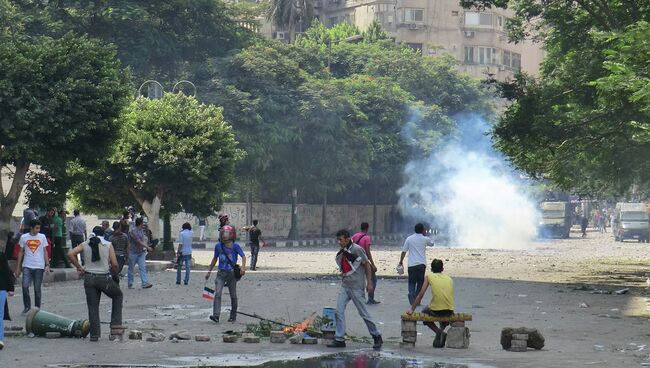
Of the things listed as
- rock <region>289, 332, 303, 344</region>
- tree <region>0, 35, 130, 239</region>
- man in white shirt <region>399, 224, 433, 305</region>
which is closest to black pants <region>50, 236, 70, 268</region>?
tree <region>0, 35, 130, 239</region>

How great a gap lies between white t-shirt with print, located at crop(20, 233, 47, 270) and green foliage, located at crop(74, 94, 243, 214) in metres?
20.3

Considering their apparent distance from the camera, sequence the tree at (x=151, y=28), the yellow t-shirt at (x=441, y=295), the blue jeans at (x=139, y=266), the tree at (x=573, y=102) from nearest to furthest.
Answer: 1. the yellow t-shirt at (x=441, y=295)
2. the blue jeans at (x=139, y=266)
3. the tree at (x=573, y=102)
4. the tree at (x=151, y=28)

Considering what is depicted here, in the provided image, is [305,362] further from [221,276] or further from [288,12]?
[288,12]

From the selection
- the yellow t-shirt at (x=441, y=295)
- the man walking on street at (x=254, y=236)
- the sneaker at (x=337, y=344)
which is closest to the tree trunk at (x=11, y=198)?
the man walking on street at (x=254, y=236)

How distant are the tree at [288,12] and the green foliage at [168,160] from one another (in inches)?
2179

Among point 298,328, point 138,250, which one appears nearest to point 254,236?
point 138,250

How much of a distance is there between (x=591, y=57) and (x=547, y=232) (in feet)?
184

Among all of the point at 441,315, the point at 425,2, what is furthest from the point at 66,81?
the point at 425,2

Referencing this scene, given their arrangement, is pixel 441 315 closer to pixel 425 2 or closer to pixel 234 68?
pixel 234 68

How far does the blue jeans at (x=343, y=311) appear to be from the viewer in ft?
55.0

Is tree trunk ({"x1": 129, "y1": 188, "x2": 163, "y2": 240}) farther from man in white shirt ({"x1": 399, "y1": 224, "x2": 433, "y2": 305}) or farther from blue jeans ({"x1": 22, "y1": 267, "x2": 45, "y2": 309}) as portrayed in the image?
blue jeans ({"x1": 22, "y1": 267, "x2": 45, "y2": 309})

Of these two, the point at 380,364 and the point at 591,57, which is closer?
the point at 380,364

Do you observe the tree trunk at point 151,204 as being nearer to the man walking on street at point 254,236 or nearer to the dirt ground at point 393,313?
the dirt ground at point 393,313

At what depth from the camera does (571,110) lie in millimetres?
36656
